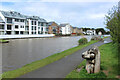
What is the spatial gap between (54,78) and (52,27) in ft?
276

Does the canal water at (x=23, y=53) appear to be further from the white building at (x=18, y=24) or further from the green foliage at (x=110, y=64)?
the white building at (x=18, y=24)

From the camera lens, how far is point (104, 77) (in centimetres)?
623

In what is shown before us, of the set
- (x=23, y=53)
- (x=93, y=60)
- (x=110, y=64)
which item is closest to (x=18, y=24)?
(x=23, y=53)

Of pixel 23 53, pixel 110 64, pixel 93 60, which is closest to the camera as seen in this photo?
pixel 93 60

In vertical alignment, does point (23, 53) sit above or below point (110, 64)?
below

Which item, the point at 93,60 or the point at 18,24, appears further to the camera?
the point at 18,24

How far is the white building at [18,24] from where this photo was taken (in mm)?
54000

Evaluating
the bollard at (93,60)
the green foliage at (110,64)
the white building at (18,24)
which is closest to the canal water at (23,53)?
the bollard at (93,60)

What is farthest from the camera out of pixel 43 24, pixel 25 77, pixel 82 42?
pixel 43 24

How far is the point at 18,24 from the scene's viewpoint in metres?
60.4

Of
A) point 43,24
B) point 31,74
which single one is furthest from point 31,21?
point 31,74

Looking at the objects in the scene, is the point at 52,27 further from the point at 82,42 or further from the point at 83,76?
the point at 83,76

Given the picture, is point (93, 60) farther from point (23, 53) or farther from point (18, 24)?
point (18, 24)

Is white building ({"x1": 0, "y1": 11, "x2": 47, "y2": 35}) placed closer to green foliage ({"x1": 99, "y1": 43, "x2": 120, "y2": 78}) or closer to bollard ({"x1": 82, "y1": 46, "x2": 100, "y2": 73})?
green foliage ({"x1": 99, "y1": 43, "x2": 120, "y2": 78})
